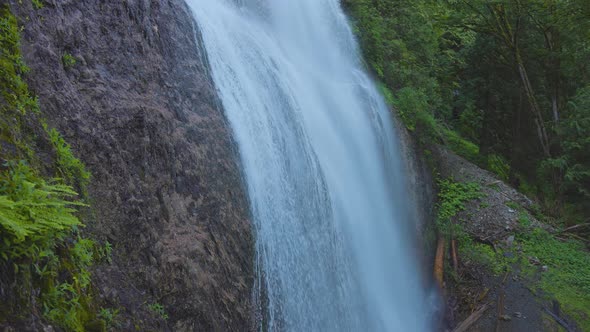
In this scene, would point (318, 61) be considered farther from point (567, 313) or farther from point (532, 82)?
point (532, 82)

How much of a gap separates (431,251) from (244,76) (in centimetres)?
658

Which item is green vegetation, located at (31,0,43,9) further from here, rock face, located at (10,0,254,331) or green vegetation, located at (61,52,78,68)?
green vegetation, located at (61,52,78,68)

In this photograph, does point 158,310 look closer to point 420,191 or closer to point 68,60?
point 68,60

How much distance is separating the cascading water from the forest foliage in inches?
61.8

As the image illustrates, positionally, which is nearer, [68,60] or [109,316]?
[109,316]

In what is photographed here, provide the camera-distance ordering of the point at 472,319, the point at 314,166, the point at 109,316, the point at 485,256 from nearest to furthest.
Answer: the point at 109,316, the point at 314,166, the point at 472,319, the point at 485,256

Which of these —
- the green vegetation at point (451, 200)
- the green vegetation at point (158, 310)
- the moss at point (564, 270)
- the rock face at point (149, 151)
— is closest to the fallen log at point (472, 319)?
the moss at point (564, 270)

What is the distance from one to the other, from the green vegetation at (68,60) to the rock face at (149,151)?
0.04 metres

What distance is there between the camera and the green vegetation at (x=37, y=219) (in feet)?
7.13

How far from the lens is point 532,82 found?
48.0 feet

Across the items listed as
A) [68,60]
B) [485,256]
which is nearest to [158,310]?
[68,60]

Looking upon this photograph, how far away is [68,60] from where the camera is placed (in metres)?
3.69

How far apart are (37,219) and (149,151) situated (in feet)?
6.45

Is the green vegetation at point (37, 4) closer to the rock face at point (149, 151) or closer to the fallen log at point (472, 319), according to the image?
the rock face at point (149, 151)
